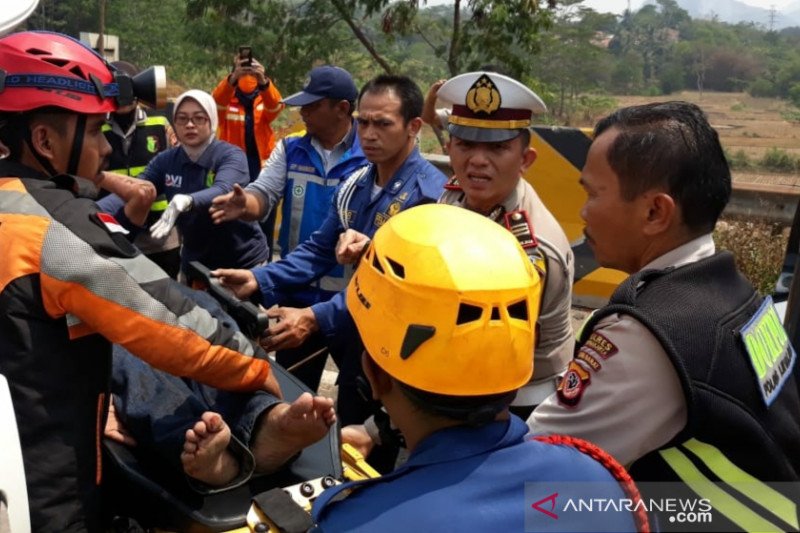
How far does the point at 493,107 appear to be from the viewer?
8.95 ft

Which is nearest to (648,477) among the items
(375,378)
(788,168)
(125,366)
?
(375,378)

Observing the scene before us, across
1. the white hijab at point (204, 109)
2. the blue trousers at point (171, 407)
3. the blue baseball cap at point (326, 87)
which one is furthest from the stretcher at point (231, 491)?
the white hijab at point (204, 109)

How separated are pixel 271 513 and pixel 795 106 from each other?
59228 millimetres

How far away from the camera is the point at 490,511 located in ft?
3.95

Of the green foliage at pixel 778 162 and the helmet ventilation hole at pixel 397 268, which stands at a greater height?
the helmet ventilation hole at pixel 397 268

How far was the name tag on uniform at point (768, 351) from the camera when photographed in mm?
1579

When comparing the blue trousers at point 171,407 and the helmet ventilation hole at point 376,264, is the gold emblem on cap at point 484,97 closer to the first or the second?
the blue trousers at point 171,407

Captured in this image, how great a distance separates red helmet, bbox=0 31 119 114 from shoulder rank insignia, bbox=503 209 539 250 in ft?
4.26

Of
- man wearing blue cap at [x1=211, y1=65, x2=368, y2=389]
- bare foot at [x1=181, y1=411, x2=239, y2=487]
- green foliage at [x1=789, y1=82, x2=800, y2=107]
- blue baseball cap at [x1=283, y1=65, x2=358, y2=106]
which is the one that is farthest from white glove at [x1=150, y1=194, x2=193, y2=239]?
green foliage at [x1=789, y1=82, x2=800, y2=107]

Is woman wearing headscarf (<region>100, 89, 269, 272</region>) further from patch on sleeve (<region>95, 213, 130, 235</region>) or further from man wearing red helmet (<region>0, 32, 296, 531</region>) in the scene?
patch on sleeve (<region>95, 213, 130, 235</region>)

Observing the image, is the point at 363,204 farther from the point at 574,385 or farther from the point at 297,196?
the point at 574,385

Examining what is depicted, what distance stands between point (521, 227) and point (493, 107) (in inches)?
18.3

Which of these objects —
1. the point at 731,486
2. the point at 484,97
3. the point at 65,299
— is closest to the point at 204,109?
the point at 484,97
